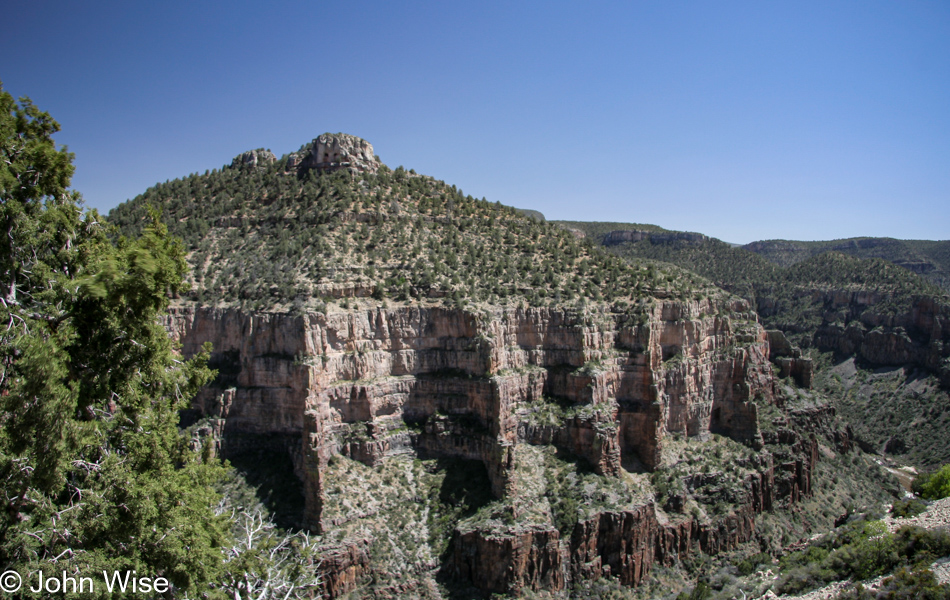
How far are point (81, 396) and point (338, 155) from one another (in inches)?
1998

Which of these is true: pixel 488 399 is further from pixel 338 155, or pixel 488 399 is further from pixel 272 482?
pixel 338 155

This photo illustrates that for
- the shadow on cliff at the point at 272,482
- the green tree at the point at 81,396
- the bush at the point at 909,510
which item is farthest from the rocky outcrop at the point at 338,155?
the bush at the point at 909,510

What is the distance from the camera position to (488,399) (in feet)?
156

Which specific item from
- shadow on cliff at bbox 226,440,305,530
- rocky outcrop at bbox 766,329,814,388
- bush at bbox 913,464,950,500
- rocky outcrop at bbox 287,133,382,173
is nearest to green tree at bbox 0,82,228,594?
shadow on cliff at bbox 226,440,305,530

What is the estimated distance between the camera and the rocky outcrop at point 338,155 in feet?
219

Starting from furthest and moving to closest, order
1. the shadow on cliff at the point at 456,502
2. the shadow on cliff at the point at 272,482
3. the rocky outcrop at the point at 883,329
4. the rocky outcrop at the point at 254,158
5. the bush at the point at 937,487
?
the rocky outcrop at the point at 883,329 → the rocky outcrop at the point at 254,158 → the bush at the point at 937,487 → the shadow on cliff at the point at 272,482 → the shadow on cliff at the point at 456,502

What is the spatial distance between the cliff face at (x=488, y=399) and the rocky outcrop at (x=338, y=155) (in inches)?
955

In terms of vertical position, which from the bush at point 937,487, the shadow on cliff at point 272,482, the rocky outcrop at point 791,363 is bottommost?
the bush at point 937,487

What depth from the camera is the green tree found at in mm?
17703

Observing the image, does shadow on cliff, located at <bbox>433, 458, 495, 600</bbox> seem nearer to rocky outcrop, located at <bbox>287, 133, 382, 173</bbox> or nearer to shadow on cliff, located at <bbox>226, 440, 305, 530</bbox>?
shadow on cliff, located at <bbox>226, 440, 305, 530</bbox>

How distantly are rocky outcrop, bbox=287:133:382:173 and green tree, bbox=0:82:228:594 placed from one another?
45.4 metres

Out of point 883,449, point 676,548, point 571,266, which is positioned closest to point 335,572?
point 676,548

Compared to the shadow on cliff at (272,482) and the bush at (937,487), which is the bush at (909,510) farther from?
the shadow on cliff at (272,482)

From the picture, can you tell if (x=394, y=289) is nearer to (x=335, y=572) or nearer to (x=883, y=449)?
(x=335, y=572)
